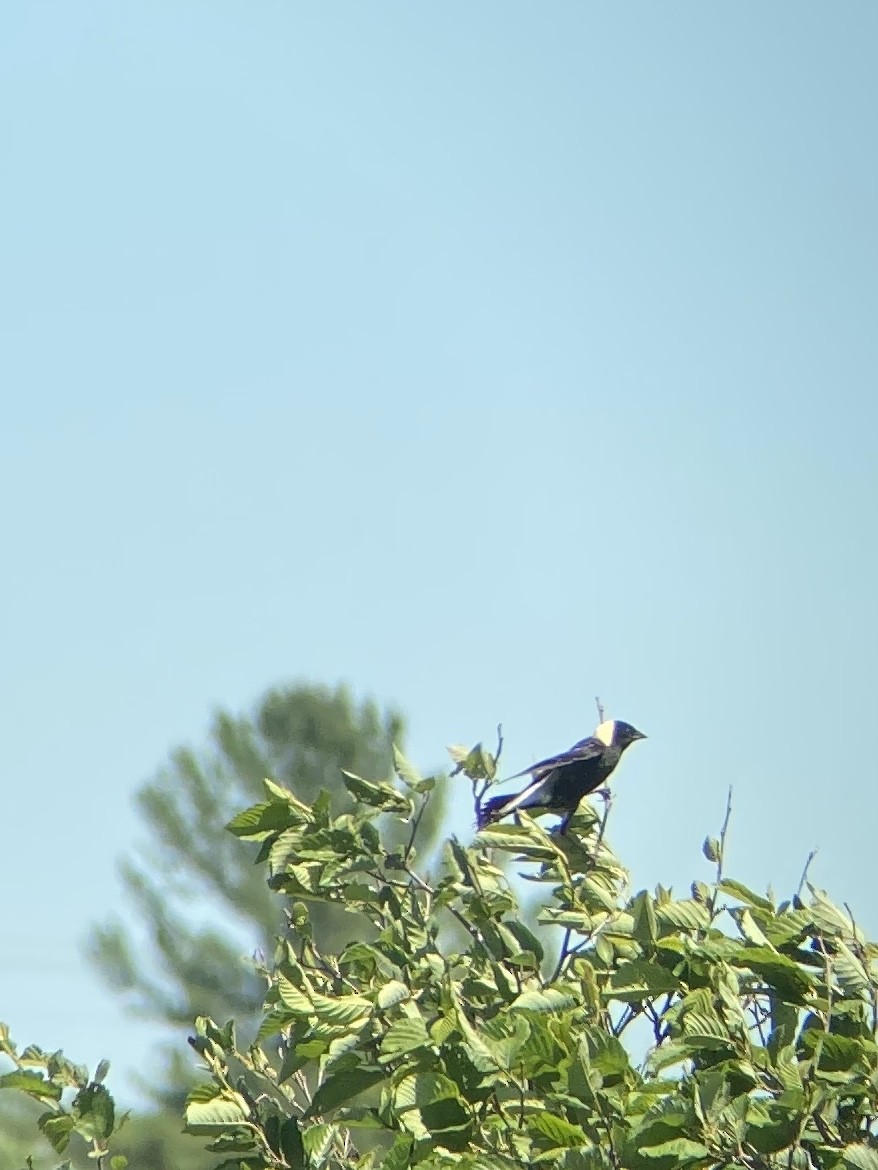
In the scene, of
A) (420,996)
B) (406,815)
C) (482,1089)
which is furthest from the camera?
(406,815)

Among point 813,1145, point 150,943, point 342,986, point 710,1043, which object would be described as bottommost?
point 813,1145

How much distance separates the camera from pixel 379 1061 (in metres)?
3.67

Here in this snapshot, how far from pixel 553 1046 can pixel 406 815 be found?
0.84 m

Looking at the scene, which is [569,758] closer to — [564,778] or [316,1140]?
[564,778]

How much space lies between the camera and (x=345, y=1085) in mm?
3799

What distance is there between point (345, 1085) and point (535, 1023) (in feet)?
1.65

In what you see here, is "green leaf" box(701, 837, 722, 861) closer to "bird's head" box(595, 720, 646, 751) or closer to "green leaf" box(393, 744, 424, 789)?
"green leaf" box(393, 744, 424, 789)

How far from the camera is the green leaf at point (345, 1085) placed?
3793mm

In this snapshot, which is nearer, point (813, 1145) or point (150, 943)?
point (813, 1145)

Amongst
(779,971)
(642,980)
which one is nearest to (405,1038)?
(642,980)

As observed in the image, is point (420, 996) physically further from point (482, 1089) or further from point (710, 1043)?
point (710, 1043)

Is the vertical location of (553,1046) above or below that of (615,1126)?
above

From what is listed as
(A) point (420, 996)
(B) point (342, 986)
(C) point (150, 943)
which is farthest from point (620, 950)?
(C) point (150, 943)

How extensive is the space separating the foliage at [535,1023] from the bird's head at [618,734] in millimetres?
4539
